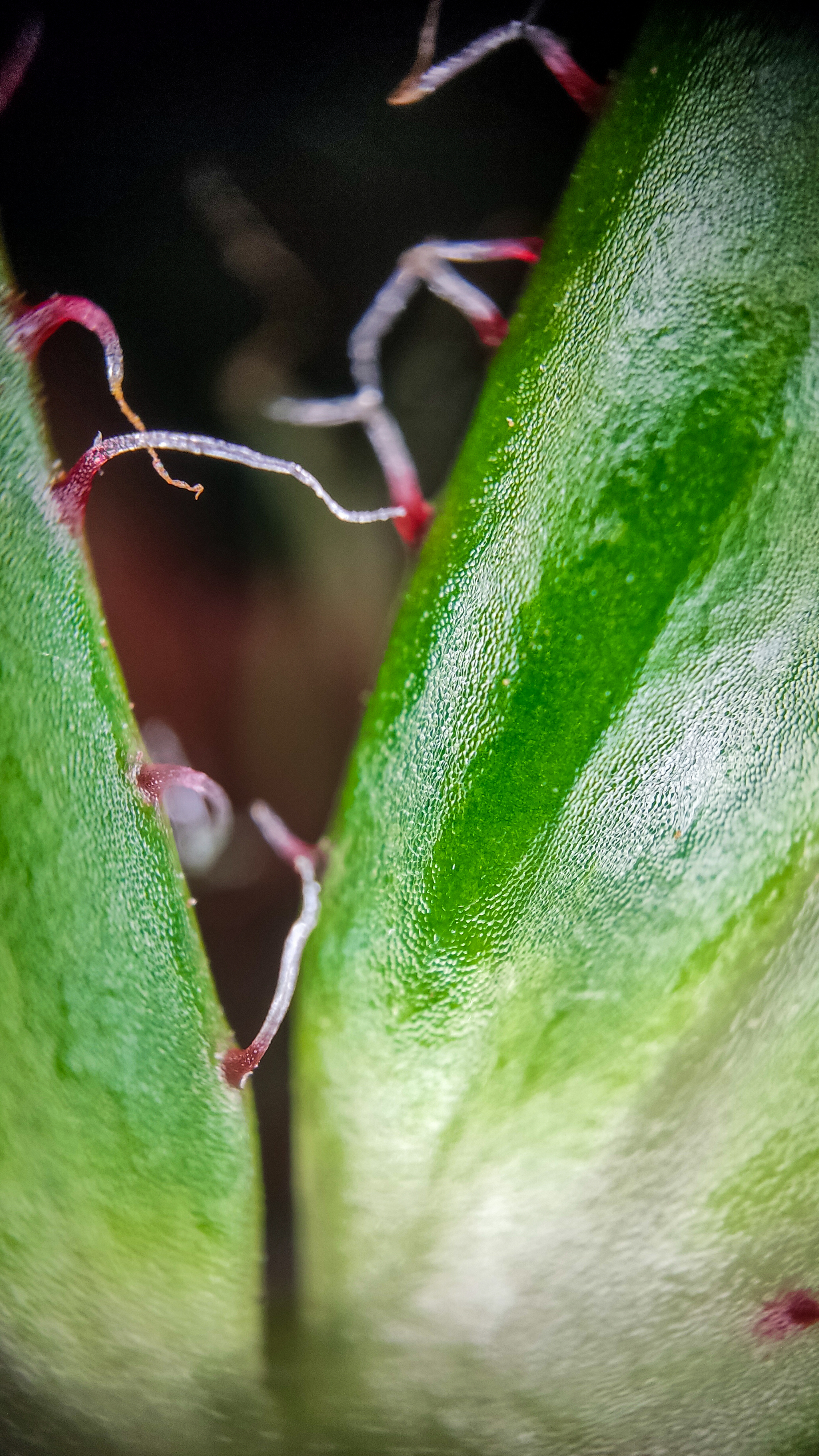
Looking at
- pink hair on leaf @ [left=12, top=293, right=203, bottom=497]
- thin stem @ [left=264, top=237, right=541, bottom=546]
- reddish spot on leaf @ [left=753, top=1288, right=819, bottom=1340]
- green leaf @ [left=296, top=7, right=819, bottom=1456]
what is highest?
pink hair on leaf @ [left=12, top=293, right=203, bottom=497]

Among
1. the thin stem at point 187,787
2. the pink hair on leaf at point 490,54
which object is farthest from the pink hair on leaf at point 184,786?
the pink hair on leaf at point 490,54

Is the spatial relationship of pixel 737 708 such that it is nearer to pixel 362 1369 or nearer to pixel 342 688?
pixel 342 688

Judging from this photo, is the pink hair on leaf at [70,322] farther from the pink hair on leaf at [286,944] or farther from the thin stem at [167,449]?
the pink hair on leaf at [286,944]

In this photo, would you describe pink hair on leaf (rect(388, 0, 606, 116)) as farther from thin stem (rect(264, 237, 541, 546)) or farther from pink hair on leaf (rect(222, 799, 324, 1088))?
pink hair on leaf (rect(222, 799, 324, 1088))

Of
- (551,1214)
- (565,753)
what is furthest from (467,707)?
(551,1214)

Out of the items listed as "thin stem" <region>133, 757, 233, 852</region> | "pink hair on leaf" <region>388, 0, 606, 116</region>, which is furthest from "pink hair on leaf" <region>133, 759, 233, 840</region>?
"pink hair on leaf" <region>388, 0, 606, 116</region>

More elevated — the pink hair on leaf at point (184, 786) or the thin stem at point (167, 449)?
the thin stem at point (167, 449)
